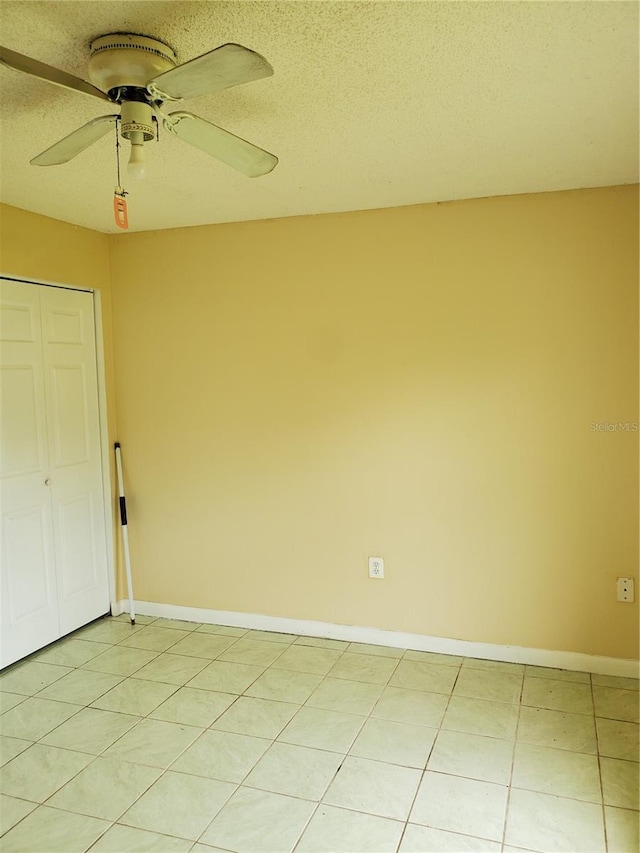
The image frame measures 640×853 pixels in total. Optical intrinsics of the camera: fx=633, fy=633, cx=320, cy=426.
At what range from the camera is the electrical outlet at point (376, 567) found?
3445 mm

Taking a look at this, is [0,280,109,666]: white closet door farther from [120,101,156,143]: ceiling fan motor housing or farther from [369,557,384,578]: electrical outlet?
[120,101,156,143]: ceiling fan motor housing

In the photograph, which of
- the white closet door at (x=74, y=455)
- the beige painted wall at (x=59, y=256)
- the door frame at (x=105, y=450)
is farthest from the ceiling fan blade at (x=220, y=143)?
the door frame at (x=105, y=450)

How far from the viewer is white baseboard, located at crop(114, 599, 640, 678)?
309 centimetres

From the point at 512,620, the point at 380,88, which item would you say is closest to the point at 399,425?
the point at 512,620

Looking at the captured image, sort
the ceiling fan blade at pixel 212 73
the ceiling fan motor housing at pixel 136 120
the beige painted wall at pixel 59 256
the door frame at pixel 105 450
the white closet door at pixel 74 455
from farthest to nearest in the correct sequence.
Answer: the door frame at pixel 105 450
the white closet door at pixel 74 455
the beige painted wall at pixel 59 256
the ceiling fan motor housing at pixel 136 120
the ceiling fan blade at pixel 212 73

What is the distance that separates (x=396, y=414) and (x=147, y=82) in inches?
82.1

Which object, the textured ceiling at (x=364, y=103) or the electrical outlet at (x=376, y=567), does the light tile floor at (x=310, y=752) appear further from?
the textured ceiling at (x=364, y=103)

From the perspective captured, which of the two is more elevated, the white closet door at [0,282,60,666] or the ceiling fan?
the ceiling fan

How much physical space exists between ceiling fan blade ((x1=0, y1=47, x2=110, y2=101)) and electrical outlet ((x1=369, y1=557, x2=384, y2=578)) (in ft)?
8.31

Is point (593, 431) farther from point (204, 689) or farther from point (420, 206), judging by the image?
point (204, 689)

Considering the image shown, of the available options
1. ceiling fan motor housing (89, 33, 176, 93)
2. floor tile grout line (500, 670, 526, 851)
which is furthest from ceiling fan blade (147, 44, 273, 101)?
floor tile grout line (500, 670, 526, 851)

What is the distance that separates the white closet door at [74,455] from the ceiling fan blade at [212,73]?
85.7 inches

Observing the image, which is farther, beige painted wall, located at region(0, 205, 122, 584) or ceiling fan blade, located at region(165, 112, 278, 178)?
beige painted wall, located at region(0, 205, 122, 584)

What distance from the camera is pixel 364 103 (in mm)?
2037
